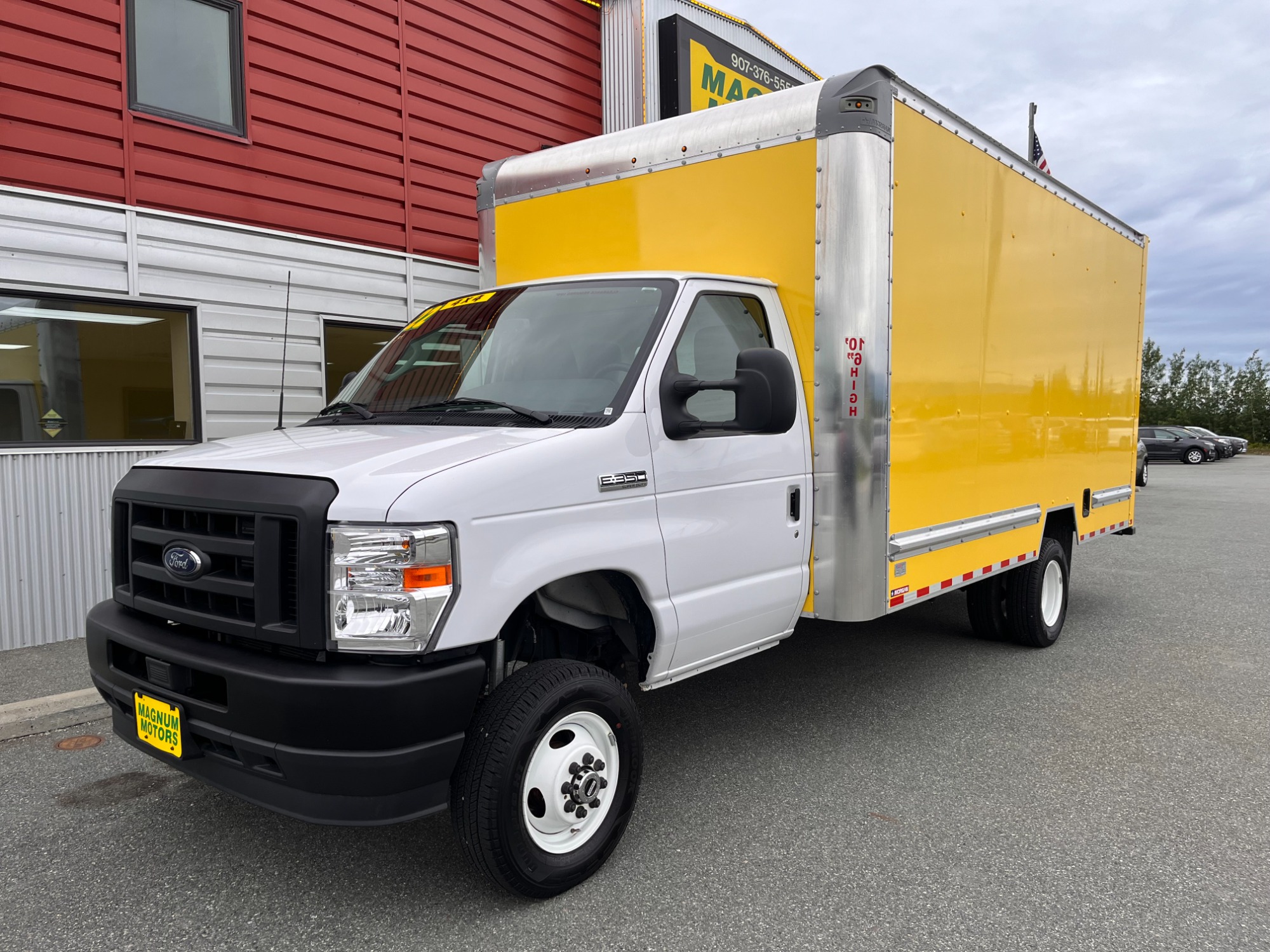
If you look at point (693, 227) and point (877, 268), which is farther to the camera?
point (693, 227)

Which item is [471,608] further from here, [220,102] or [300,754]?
[220,102]

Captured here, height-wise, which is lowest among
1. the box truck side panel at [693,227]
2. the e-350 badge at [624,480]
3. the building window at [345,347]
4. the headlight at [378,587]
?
the headlight at [378,587]

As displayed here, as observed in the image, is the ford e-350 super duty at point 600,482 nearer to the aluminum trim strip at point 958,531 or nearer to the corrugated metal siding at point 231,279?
the aluminum trim strip at point 958,531

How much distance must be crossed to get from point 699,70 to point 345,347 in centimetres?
574

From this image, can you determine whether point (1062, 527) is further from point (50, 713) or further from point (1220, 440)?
point (1220, 440)

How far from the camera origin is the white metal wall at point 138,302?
616cm

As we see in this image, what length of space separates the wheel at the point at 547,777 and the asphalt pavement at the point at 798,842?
0.16 m

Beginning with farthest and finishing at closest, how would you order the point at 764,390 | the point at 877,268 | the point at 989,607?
the point at 989,607 < the point at 877,268 < the point at 764,390

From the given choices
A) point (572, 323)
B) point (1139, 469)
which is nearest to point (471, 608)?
point (572, 323)

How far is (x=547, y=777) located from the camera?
3.09 m

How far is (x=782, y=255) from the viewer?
167 inches

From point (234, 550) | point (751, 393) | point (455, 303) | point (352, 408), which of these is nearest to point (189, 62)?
point (455, 303)

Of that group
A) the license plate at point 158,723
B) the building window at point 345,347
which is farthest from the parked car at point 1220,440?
the license plate at point 158,723

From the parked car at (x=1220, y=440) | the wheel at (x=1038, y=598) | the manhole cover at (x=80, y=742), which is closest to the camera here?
the manhole cover at (x=80, y=742)
